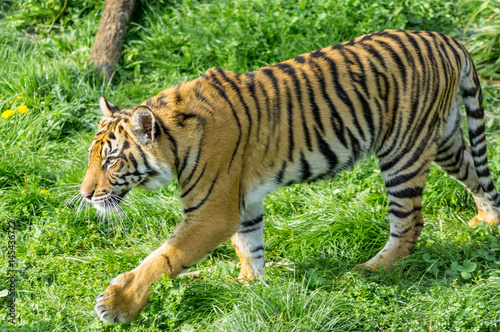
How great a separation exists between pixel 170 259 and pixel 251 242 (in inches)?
31.8

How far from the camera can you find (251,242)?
4.22 metres

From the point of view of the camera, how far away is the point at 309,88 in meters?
3.99

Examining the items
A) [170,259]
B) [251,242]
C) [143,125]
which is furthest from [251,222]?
[143,125]

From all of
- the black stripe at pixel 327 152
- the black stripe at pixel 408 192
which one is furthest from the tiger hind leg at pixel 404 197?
the black stripe at pixel 327 152

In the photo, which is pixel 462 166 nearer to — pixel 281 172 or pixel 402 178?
pixel 402 178

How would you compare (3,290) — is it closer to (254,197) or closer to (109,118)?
(109,118)

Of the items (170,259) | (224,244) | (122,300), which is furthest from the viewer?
(224,244)

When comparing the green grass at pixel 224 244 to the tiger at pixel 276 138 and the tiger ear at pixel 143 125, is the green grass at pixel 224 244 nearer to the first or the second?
the tiger at pixel 276 138

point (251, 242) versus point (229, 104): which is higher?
point (229, 104)

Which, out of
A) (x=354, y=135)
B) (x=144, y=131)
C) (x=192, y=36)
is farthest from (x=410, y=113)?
(x=192, y=36)

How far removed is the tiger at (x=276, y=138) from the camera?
3.61 m

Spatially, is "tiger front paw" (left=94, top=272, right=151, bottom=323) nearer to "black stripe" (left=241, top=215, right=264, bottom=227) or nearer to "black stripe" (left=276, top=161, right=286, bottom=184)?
"black stripe" (left=241, top=215, right=264, bottom=227)

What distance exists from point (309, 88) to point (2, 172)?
282 centimetres

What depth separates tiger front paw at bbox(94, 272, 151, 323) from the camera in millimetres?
3422
